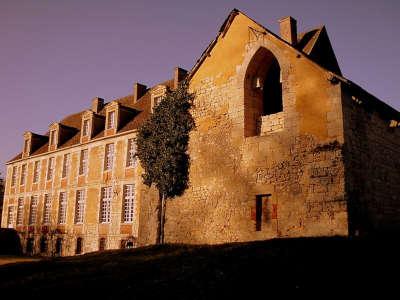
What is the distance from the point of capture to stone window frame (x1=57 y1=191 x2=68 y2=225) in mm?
28542

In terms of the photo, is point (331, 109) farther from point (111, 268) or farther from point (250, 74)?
point (111, 268)

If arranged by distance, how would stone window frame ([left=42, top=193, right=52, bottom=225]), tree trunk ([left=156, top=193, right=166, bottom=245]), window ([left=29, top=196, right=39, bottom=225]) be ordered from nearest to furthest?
tree trunk ([left=156, top=193, right=166, bottom=245]), stone window frame ([left=42, top=193, right=52, bottom=225]), window ([left=29, top=196, right=39, bottom=225])

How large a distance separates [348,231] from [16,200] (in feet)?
104

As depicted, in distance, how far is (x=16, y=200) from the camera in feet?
114

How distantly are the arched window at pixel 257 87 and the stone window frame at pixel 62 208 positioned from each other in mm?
19103

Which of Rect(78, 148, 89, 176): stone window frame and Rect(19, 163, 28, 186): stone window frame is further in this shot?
Rect(19, 163, 28, 186): stone window frame

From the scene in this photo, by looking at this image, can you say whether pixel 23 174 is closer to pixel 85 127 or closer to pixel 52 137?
pixel 52 137


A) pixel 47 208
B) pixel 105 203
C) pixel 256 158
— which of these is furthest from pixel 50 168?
pixel 256 158

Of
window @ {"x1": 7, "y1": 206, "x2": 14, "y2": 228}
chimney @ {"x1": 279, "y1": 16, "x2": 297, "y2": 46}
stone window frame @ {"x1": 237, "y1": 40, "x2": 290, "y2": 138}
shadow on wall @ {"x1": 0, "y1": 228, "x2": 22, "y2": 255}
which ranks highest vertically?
chimney @ {"x1": 279, "y1": 16, "x2": 297, "y2": 46}

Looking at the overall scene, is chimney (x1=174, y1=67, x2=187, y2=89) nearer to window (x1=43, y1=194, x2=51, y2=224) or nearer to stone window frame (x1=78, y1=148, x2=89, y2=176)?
stone window frame (x1=78, y1=148, x2=89, y2=176)

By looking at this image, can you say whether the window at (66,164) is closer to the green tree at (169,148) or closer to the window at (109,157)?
the window at (109,157)

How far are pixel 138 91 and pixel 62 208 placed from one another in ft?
34.3

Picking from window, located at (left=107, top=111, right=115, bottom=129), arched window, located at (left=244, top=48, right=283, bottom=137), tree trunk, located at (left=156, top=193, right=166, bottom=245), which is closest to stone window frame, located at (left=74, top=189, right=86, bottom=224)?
window, located at (left=107, top=111, right=115, bottom=129)

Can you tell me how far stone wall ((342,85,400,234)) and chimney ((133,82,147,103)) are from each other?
1921 cm
